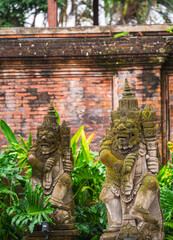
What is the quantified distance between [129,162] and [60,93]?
3.95m

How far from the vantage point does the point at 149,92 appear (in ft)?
31.6

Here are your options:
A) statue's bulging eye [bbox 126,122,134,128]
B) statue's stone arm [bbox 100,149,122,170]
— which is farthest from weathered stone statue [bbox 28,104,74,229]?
statue's bulging eye [bbox 126,122,134,128]

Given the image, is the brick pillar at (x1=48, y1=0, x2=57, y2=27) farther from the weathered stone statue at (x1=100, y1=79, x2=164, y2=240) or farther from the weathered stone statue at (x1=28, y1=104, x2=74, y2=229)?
the weathered stone statue at (x1=100, y1=79, x2=164, y2=240)

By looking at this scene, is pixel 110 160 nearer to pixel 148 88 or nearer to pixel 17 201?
pixel 17 201

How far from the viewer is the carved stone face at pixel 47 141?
7113 mm

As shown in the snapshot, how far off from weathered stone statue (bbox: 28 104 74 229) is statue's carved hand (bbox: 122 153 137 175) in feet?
3.82

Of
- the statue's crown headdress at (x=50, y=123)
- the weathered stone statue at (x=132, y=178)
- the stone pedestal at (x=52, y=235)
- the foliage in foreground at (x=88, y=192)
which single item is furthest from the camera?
the foliage in foreground at (x=88, y=192)

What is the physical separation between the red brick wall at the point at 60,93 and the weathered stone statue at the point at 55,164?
2629 mm

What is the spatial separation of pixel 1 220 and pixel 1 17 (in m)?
10.6

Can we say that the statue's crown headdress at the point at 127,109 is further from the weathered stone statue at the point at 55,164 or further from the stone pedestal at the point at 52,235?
the stone pedestal at the point at 52,235

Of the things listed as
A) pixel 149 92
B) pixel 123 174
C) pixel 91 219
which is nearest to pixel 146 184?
pixel 123 174

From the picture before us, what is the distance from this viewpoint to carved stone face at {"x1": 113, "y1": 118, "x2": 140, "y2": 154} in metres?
6.37

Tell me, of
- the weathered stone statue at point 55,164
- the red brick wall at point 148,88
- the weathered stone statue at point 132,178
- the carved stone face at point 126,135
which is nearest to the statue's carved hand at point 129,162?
the weathered stone statue at point 132,178

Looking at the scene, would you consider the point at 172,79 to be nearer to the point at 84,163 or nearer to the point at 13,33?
Answer: the point at 84,163
